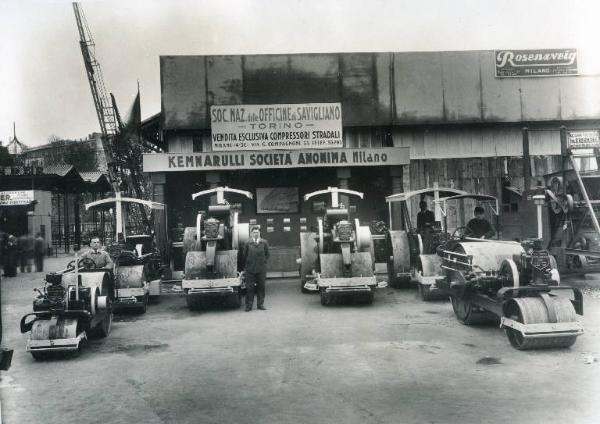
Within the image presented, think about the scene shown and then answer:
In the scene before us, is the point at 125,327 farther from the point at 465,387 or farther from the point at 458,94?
the point at 458,94

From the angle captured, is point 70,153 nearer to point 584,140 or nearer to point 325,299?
point 325,299

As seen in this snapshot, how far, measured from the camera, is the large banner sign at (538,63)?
19047mm

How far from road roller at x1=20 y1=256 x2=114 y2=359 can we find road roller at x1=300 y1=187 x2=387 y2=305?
13.8 ft

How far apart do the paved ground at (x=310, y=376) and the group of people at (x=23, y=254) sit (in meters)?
9.37

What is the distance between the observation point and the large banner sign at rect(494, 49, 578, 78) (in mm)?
19047

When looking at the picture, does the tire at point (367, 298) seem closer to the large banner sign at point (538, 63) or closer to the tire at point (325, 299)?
the tire at point (325, 299)

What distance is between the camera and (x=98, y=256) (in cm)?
959

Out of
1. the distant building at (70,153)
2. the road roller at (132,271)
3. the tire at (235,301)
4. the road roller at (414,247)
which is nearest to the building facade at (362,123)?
the road roller at (414,247)

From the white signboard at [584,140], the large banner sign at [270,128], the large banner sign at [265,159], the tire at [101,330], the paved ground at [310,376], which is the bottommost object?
the paved ground at [310,376]

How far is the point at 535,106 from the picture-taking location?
19047mm

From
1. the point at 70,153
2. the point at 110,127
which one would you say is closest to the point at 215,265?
the point at 110,127

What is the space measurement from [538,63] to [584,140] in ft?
26.8

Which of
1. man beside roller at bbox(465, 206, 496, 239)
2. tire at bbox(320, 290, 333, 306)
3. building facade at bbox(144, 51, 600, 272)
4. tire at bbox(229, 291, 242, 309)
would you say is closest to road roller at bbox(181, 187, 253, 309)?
tire at bbox(229, 291, 242, 309)

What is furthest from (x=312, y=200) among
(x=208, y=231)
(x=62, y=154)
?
(x=62, y=154)
